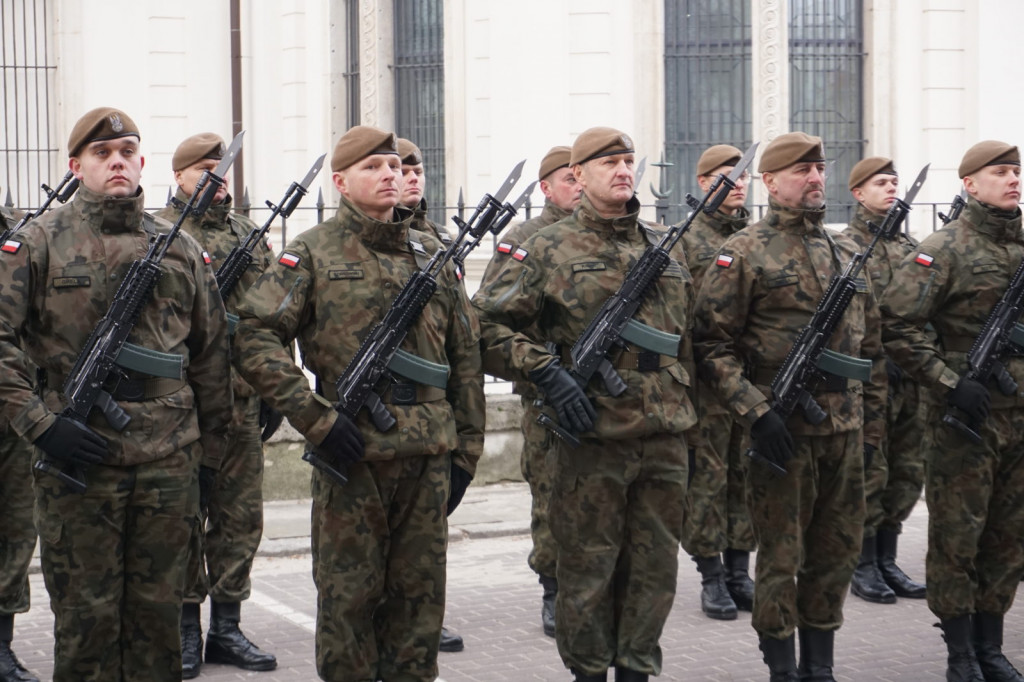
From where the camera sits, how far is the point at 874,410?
7.32 metres

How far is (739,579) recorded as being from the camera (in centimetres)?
785

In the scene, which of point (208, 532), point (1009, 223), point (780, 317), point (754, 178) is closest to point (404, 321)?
point (780, 317)

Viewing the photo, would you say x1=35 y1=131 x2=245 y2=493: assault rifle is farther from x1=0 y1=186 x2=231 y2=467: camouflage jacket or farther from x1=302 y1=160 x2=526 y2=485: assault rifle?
x1=302 y1=160 x2=526 y2=485: assault rifle

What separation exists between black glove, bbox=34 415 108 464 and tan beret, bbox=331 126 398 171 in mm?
1240

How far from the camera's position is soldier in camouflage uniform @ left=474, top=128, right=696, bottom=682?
18.9 ft

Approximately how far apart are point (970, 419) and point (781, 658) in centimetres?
117

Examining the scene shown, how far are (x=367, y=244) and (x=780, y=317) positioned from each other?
1636 mm

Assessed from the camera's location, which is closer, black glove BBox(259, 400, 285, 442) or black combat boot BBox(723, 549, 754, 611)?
black glove BBox(259, 400, 285, 442)

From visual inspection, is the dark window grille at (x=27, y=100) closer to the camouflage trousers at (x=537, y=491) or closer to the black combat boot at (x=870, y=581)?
the camouflage trousers at (x=537, y=491)

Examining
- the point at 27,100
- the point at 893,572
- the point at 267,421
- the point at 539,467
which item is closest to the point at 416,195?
the point at 267,421

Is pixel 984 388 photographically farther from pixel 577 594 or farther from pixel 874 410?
pixel 577 594

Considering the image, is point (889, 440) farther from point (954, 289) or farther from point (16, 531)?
point (16, 531)

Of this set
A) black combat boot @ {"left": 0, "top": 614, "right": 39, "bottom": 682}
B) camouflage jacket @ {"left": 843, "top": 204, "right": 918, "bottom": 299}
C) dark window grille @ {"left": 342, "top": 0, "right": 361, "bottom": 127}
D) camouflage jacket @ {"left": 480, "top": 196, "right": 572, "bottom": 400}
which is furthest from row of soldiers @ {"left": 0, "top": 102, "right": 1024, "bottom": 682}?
dark window grille @ {"left": 342, "top": 0, "right": 361, "bottom": 127}

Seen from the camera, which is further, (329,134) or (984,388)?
(329,134)
